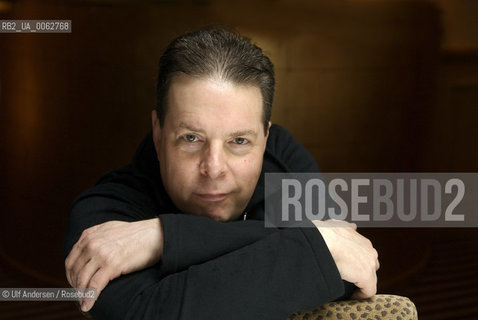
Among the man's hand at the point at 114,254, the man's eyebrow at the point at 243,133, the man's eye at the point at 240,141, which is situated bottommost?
the man's hand at the point at 114,254

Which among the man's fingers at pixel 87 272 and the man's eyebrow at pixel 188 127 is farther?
the man's eyebrow at pixel 188 127

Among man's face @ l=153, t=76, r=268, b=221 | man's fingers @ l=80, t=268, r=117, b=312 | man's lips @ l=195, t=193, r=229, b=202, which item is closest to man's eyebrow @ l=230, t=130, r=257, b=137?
man's face @ l=153, t=76, r=268, b=221

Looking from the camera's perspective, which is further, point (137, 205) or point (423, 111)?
point (423, 111)

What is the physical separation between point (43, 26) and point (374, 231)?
148 cm

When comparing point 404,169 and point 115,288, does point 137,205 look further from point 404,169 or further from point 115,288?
point 404,169

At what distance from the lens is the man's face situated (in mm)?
1001

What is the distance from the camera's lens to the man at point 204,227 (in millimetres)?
850

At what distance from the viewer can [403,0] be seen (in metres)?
2.16

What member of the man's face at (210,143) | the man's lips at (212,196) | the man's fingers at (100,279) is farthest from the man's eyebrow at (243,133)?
the man's fingers at (100,279)

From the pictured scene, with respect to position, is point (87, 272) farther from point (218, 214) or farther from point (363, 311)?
point (363, 311)

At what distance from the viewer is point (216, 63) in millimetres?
1029

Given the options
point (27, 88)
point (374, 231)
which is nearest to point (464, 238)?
point (374, 231)

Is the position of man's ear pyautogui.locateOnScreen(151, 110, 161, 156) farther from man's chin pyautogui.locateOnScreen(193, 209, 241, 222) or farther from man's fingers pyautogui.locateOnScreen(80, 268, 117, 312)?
man's fingers pyautogui.locateOnScreen(80, 268, 117, 312)

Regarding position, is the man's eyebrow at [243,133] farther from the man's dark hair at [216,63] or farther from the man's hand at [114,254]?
the man's hand at [114,254]
